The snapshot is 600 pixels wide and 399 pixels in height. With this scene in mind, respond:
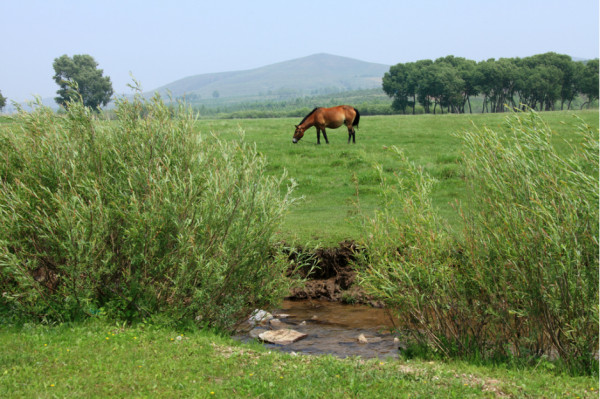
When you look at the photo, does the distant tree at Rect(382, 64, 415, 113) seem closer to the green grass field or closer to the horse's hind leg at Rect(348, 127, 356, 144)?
the green grass field

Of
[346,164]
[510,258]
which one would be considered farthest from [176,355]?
[346,164]

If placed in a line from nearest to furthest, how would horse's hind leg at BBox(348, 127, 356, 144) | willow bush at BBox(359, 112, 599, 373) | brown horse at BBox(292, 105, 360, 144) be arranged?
willow bush at BBox(359, 112, 599, 373) → horse's hind leg at BBox(348, 127, 356, 144) → brown horse at BBox(292, 105, 360, 144)

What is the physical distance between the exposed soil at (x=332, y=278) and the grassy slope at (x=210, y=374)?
245 inches

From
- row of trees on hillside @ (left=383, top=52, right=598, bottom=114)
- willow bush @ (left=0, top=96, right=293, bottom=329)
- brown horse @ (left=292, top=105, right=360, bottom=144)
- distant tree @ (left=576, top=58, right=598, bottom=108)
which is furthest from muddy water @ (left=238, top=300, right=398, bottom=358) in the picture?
distant tree @ (left=576, top=58, right=598, bottom=108)

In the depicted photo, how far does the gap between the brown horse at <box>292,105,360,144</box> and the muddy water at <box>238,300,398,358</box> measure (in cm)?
1851

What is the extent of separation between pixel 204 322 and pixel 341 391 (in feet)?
14.2

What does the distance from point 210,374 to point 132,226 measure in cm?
355

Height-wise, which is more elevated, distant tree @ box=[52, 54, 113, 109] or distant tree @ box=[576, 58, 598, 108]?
distant tree @ box=[52, 54, 113, 109]

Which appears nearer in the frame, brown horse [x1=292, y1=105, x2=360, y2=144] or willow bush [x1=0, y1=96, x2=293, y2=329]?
willow bush [x1=0, y1=96, x2=293, y2=329]

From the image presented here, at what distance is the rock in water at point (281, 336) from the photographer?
494 inches

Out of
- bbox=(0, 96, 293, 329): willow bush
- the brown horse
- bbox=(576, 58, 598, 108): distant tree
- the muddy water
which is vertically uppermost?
bbox=(576, 58, 598, 108): distant tree

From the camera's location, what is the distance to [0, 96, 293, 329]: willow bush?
1052cm

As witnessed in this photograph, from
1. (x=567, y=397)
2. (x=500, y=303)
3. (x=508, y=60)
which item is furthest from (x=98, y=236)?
(x=508, y=60)

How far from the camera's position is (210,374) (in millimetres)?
8492
